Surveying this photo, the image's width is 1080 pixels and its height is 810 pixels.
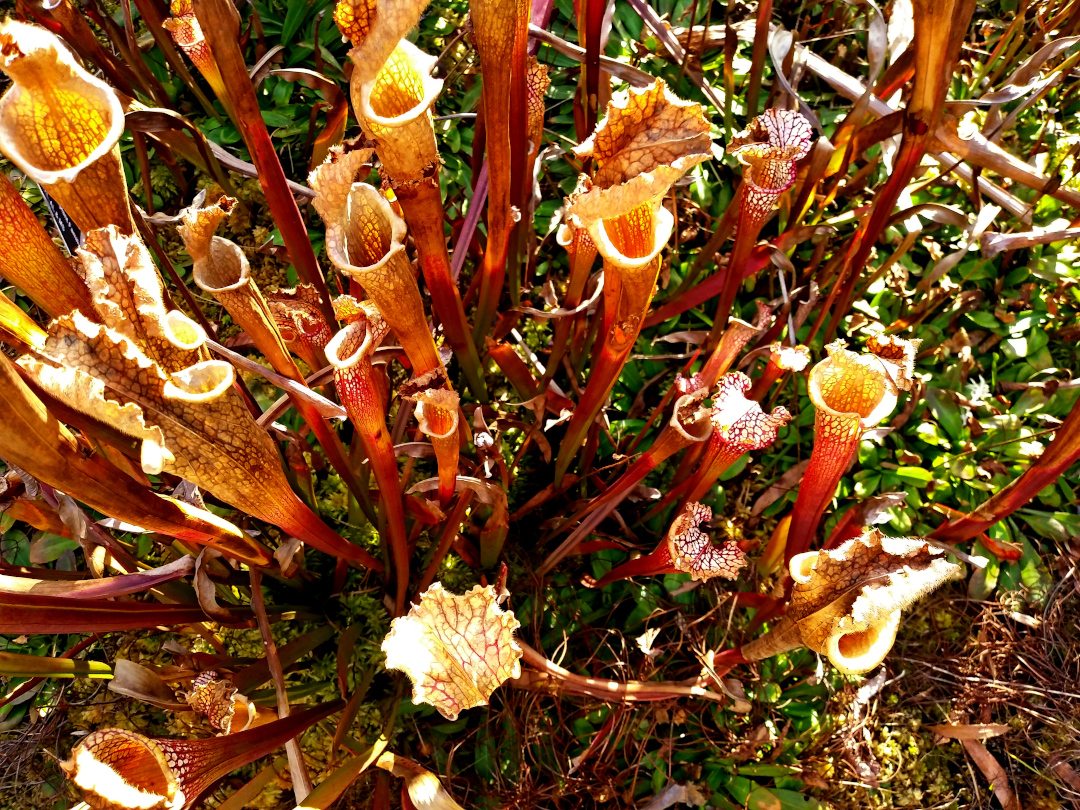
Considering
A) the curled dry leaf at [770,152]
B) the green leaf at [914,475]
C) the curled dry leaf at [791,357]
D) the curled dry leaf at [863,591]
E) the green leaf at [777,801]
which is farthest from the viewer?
the green leaf at [914,475]

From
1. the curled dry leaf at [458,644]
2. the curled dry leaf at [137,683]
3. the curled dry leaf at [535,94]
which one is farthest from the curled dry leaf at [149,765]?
the curled dry leaf at [535,94]

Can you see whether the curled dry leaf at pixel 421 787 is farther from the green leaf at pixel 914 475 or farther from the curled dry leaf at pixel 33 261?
the green leaf at pixel 914 475

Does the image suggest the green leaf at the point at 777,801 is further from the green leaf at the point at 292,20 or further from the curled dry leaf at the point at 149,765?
the green leaf at the point at 292,20

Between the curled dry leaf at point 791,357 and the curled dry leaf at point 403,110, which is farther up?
the curled dry leaf at point 403,110

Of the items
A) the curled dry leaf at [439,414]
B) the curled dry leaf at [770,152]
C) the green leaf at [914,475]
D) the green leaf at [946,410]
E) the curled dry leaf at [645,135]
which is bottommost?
the green leaf at [914,475]

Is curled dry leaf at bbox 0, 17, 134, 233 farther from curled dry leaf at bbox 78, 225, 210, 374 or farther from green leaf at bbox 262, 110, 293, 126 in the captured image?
green leaf at bbox 262, 110, 293, 126

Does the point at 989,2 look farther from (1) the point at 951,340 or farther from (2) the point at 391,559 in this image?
(2) the point at 391,559

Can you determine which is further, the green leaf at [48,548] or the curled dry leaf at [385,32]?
the green leaf at [48,548]

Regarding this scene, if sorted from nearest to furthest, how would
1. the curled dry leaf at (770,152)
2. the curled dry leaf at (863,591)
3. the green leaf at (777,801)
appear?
1. the curled dry leaf at (863,591)
2. the curled dry leaf at (770,152)
3. the green leaf at (777,801)
